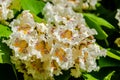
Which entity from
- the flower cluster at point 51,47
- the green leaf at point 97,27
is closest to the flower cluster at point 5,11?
the flower cluster at point 51,47

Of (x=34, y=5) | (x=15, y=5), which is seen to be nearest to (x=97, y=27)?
(x=34, y=5)

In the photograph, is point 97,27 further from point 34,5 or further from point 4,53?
point 4,53

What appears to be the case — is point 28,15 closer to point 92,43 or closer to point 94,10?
point 92,43

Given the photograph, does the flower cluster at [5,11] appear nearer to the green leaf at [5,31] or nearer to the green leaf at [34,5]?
the green leaf at [5,31]

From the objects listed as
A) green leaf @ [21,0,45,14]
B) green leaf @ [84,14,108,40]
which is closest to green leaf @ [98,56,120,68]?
green leaf @ [84,14,108,40]

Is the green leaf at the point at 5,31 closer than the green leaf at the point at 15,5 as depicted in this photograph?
Yes

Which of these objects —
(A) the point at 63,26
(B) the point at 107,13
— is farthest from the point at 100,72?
(B) the point at 107,13
